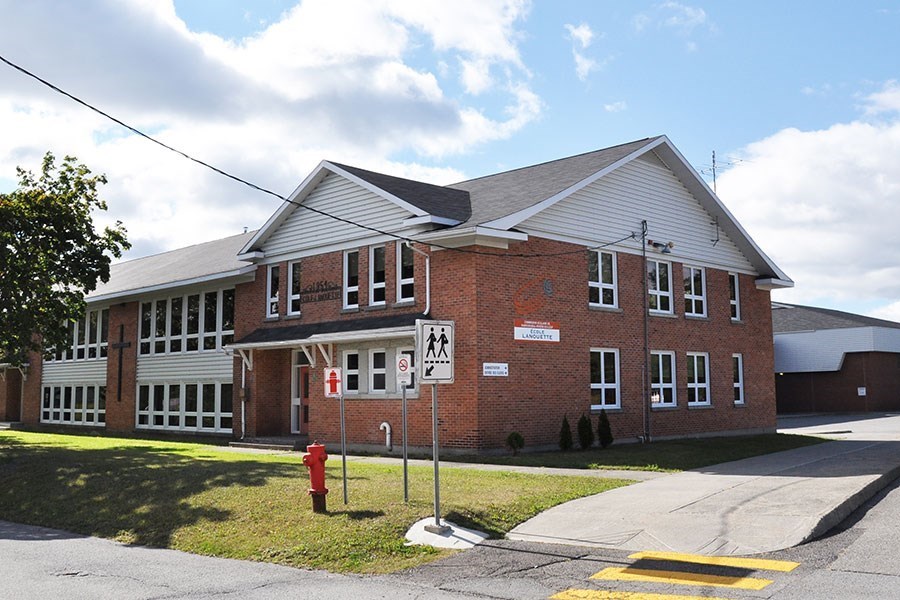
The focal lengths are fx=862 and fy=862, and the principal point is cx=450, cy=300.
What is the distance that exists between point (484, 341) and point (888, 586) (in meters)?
12.5

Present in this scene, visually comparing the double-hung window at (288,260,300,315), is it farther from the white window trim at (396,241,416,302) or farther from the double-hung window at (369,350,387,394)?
the white window trim at (396,241,416,302)

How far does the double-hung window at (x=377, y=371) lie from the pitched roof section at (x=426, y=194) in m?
3.86

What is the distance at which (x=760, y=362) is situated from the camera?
93.5 ft

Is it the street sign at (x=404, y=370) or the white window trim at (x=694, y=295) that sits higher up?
the white window trim at (x=694, y=295)

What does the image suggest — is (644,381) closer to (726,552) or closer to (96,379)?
(726,552)

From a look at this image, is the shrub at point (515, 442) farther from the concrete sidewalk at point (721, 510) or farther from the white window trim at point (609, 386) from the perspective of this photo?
the concrete sidewalk at point (721, 510)

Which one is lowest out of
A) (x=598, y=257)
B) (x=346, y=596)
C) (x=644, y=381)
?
(x=346, y=596)

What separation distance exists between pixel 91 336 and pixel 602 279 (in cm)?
2204

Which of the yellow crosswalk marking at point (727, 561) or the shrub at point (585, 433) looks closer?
the yellow crosswalk marking at point (727, 561)

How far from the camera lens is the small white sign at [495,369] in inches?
771

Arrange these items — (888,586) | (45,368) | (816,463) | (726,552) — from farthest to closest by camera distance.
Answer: (45,368), (816,463), (726,552), (888,586)

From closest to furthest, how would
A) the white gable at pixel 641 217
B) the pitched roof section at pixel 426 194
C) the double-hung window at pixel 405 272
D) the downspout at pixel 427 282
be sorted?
the downspout at pixel 427 282
the pitched roof section at pixel 426 194
the double-hung window at pixel 405 272
the white gable at pixel 641 217

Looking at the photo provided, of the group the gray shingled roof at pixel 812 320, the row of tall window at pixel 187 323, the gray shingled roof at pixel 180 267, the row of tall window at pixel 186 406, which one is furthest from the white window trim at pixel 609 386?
the gray shingled roof at pixel 812 320

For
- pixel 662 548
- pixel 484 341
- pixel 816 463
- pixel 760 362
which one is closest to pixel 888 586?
pixel 662 548
